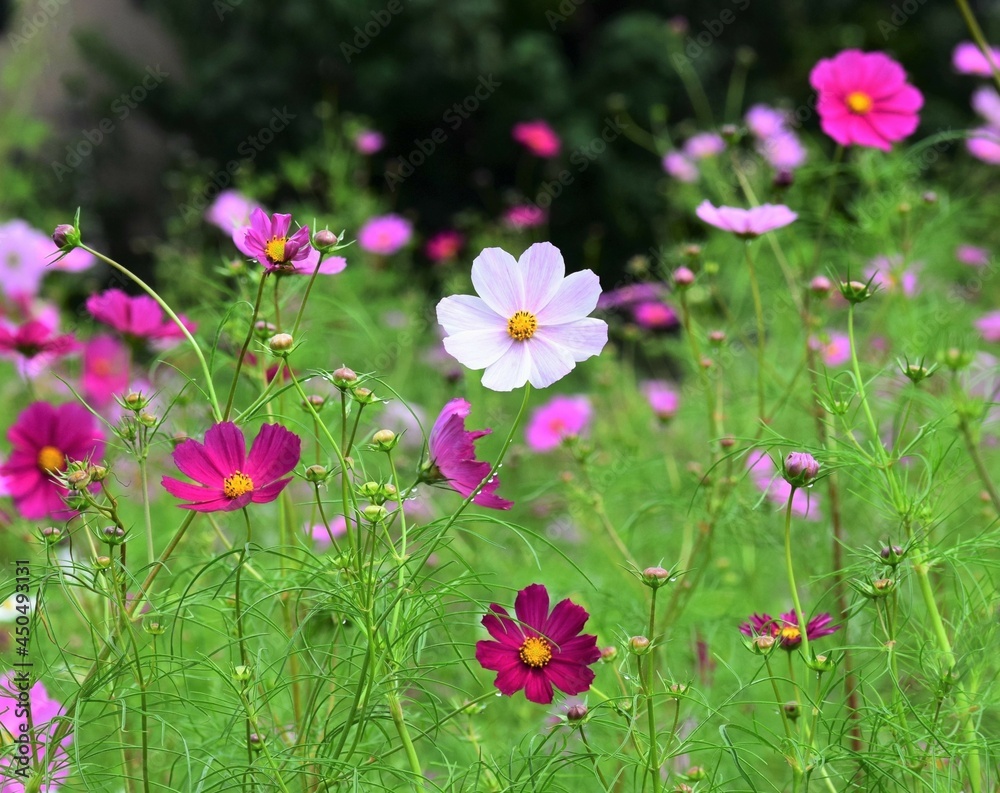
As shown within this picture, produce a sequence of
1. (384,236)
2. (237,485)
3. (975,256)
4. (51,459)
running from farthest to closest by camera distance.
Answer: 1. (384,236)
2. (975,256)
3. (51,459)
4. (237,485)

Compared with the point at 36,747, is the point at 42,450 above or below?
above

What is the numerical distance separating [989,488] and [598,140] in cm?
330

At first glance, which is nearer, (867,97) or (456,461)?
(456,461)

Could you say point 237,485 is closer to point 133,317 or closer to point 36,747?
point 36,747

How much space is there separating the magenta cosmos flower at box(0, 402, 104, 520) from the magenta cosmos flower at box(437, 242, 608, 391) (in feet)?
1.14

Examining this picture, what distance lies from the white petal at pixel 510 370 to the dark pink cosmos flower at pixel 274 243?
0.41ft

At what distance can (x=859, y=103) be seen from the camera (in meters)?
0.90

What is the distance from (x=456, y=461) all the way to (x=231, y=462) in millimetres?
123

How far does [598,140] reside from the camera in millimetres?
3893

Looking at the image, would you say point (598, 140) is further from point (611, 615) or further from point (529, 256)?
point (529, 256)

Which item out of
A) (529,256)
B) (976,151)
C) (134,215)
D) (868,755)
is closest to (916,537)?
(868,755)

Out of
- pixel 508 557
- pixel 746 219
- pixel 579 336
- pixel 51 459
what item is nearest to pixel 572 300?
pixel 579 336

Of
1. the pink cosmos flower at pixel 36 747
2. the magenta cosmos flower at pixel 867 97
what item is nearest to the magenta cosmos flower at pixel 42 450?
the pink cosmos flower at pixel 36 747

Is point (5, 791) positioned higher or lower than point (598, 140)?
lower
